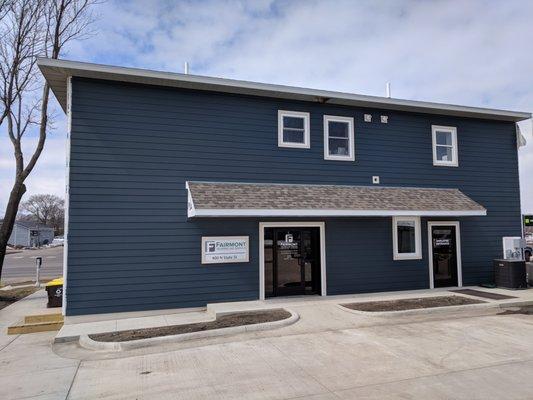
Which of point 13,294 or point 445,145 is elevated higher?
point 445,145

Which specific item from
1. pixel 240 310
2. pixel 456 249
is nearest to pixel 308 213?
pixel 240 310

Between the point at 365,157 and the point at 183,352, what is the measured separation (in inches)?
315

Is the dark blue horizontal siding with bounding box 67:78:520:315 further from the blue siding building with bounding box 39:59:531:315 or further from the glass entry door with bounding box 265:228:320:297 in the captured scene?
the glass entry door with bounding box 265:228:320:297

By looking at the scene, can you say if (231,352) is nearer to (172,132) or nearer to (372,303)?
(372,303)

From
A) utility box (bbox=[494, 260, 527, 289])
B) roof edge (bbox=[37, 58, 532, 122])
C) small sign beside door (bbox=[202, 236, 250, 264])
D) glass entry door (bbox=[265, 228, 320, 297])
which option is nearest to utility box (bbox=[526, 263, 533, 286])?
utility box (bbox=[494, 260, 527, 289])

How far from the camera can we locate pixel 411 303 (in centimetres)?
1023

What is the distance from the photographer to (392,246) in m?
12.2

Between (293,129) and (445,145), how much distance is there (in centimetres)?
554

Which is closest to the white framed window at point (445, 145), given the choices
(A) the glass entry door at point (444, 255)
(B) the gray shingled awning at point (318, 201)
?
(B) the gray shingled awning at point (318, 201)

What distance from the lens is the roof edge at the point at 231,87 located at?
30.7ft

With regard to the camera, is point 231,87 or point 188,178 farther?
point 231,87

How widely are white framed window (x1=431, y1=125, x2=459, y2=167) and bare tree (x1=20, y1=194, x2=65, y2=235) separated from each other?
9936 cm

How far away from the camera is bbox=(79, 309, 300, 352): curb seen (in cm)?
720

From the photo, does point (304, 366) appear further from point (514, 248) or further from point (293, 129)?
point (514, 248)
